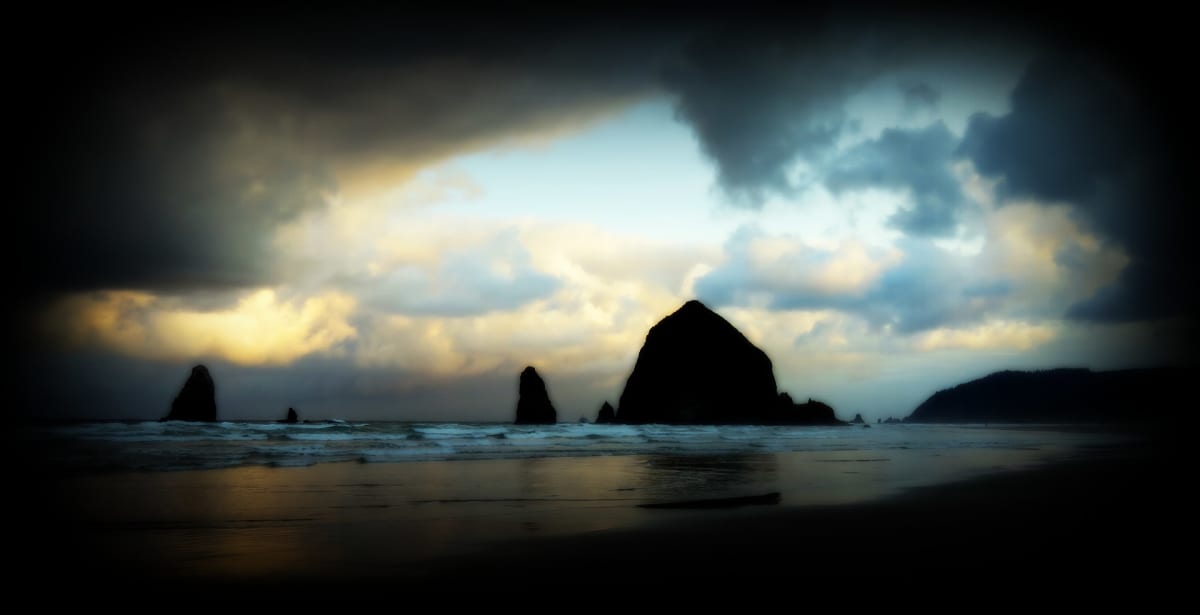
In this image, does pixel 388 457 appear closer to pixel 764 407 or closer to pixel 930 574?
pixel 930 574

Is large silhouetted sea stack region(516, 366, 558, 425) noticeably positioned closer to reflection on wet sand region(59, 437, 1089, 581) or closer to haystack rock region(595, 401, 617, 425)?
haystack rock region(595, 401, 617, 425)

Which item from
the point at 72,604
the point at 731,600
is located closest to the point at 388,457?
the point at 72,604

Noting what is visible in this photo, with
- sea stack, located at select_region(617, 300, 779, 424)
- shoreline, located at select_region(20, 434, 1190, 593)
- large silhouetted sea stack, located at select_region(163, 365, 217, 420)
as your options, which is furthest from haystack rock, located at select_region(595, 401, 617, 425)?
shoreline, located at select_region(20, 434, 1190, 593)

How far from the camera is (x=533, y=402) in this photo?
254ft

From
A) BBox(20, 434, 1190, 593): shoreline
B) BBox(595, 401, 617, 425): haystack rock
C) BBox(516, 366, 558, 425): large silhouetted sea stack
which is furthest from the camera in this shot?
BBox(595, 401, 617, 425): haystack rock

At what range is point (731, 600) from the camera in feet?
13.2

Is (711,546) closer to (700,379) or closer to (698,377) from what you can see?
(700,379)

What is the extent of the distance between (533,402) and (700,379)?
71.0 ft

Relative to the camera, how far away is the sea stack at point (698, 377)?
250 feet

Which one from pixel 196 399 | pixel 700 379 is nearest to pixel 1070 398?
pixel 700 379

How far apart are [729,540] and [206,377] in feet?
198

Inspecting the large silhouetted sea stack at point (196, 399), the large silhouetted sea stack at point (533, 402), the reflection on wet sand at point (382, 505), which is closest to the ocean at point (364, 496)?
the reflection on wet sand at point (382, 505)

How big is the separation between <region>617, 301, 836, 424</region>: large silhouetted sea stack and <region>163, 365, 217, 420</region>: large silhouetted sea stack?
47.2m

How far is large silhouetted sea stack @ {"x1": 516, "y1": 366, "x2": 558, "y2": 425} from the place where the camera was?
254 ft
